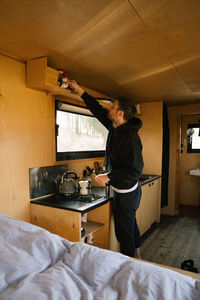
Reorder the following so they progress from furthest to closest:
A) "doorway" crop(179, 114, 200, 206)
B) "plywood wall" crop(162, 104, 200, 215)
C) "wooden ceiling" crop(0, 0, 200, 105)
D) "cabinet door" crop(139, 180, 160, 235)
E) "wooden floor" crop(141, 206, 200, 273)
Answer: "doorway" crop(179, 114, 200, 206) < "plywood wall" crop(162, 104, 200, 215) < "cabinet door" crop(139, 180, 160, 235) < "wooden floor" crop(141, 206, 200, 273) < "wooden ceiling" crop(0, 0, 200, 105)

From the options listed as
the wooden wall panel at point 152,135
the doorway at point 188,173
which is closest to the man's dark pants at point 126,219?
the wooden wall panel at point 152,135

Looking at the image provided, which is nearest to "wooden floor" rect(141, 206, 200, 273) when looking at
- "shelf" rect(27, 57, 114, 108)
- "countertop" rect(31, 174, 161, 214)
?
"countertop" rect(31, 174, 161, 214)

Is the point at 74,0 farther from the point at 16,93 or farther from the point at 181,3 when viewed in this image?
the point at 16,93

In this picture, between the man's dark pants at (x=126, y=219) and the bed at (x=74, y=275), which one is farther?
the man's dark pants at (x=126, y=219)

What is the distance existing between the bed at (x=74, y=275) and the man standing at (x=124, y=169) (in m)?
1.01

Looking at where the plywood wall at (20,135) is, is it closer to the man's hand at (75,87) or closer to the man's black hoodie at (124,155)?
the man's hand at (75,87)

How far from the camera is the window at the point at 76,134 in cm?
255

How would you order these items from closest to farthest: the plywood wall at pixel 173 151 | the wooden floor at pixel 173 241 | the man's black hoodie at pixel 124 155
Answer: the man's black hoodie at pixel 124 155, the wooden floor at pixel 173 241, the plywood wall at pixel 173 151

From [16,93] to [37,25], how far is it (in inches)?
28.9

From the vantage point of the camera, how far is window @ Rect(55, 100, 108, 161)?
2549 millimetres

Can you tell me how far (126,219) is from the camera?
2174mm

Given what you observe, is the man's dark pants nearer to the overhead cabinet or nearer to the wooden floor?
the wooden floor

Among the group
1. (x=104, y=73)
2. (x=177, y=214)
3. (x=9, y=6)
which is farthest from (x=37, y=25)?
(x=177, y=214)

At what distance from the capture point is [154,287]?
2.87ft
